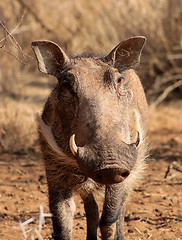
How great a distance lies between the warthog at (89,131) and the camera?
97.2 inches

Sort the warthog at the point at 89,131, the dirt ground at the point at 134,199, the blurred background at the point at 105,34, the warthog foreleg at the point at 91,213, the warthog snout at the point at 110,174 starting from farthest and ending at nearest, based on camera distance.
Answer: the blurred background at the point at 105,34 < the dirt ground at the point at 134,199 < the warthog foreleg at the point at 91,213 < the warthog at the point at 89,131 < the warthog snout at the point at 110,174

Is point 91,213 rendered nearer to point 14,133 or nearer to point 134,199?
point 134,199

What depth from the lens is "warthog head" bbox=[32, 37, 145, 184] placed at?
2387 millimetres

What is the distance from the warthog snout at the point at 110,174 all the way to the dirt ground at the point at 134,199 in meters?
0.87

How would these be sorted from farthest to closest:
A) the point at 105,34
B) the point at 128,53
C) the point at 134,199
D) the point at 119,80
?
the point at 105,34, the point at 134,199, the point at 128,53, the point at 119,80

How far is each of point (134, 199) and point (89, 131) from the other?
6.21 feet

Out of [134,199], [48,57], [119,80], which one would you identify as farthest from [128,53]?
[134,199]

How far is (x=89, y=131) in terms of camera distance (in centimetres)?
257

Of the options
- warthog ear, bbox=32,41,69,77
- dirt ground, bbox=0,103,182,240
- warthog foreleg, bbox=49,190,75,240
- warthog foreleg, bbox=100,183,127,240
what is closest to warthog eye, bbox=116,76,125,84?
warthog ear, bbox=32,41,69,77

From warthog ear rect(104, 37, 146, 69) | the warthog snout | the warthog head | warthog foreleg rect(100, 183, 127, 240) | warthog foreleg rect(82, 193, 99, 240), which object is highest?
warthog ear rect(104, 37, 146, 69)

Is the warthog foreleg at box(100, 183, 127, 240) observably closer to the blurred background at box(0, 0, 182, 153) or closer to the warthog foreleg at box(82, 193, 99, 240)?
the warthog foreleg at box(82, 193, 99, 240)

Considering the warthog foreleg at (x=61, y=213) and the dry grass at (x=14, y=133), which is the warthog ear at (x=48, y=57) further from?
the dry grass at (x=14, y=133)

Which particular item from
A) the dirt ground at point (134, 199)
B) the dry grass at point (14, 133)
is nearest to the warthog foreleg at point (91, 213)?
the dirt ground at point (134, 199)

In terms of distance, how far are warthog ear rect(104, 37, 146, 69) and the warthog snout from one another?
3.33 ft
